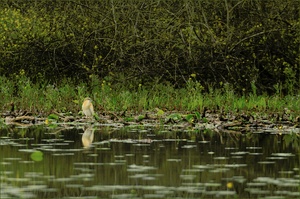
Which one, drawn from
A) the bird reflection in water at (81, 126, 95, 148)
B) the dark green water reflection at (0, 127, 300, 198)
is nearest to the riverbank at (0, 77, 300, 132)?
the bird reflection in water at (81, 126, 95, 148)

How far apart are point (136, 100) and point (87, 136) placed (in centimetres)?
554

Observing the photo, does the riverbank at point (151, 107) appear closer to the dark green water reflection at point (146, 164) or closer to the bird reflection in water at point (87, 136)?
the bird reflection in water at point (87, 136)

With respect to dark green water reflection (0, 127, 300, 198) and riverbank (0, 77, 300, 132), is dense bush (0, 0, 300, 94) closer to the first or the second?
riverbank (0, 77, 300, 132)

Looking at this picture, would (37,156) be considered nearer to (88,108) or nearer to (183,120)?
(88,108)

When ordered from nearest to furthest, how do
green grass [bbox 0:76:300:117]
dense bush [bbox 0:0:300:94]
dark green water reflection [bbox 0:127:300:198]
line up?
dark green water reflection [bbox 0:127:300:198]
green grass [bbox 0:76:300:117]
dense bush [bbox 0:0:300:94]

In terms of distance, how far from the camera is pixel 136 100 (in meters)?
18.1

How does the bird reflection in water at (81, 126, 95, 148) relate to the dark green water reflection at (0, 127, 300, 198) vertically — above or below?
above

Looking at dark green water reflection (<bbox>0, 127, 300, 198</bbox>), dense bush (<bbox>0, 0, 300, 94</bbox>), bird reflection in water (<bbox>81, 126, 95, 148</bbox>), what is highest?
dense bush (<bbox>0, 0, 300, 94</bbox>)

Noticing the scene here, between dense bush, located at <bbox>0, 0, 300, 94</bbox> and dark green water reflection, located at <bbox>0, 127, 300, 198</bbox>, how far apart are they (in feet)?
22.6

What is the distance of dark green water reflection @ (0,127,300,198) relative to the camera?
7688 mm

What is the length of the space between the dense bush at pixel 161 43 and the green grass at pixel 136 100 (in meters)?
0.46

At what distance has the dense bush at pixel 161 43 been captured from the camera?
65.6ft

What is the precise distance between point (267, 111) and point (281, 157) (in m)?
6.33

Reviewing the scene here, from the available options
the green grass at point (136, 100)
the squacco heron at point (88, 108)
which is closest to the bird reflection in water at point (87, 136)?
the squacco heron at point (88, 108)
